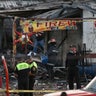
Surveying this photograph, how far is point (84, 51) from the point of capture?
2169 cm

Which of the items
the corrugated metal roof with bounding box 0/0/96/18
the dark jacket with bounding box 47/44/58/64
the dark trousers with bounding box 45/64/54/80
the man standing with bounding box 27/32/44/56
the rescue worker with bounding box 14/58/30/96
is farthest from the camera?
the man standing with bounding box 27/32/44/56

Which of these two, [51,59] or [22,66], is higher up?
[22,66]

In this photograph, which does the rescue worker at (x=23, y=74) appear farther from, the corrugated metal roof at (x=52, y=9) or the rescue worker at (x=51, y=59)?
the corrugated metal roof at (x=52, y=9)

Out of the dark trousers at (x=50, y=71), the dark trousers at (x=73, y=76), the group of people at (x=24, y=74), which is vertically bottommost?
the dark trousers at (x=50, y=71)

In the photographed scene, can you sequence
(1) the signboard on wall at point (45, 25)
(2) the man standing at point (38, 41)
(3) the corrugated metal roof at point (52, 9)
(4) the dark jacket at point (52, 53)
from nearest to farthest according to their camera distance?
(1) the signboard on wall at point (45, 25) < (4) the dark jacket at point (52, 53) < (3) the corrugated metal roof at point (52, 9) < (2) the man standing at point (38, 41)

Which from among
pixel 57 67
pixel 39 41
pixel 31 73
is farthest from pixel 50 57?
pixel 31 73

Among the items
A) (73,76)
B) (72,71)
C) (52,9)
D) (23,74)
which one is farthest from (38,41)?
(23,74)

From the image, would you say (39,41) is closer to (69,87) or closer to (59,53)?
(59,53)

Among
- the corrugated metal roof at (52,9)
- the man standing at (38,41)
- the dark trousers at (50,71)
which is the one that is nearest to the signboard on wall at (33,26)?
the dark trousers at (50,71)

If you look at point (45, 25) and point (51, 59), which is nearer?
point (45, 25)

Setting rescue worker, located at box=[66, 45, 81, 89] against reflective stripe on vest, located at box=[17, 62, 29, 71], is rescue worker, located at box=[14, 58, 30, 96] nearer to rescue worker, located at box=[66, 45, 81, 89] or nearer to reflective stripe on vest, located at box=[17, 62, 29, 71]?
reflective stripe on vest, located at box=[17, 62, 29, 71]

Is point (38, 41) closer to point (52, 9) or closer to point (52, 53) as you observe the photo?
point (52, 9)

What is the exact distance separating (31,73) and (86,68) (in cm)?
558

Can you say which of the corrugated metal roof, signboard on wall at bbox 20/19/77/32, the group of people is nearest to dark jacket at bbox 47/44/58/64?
signboard on wall at bbox 20/19/77/32
